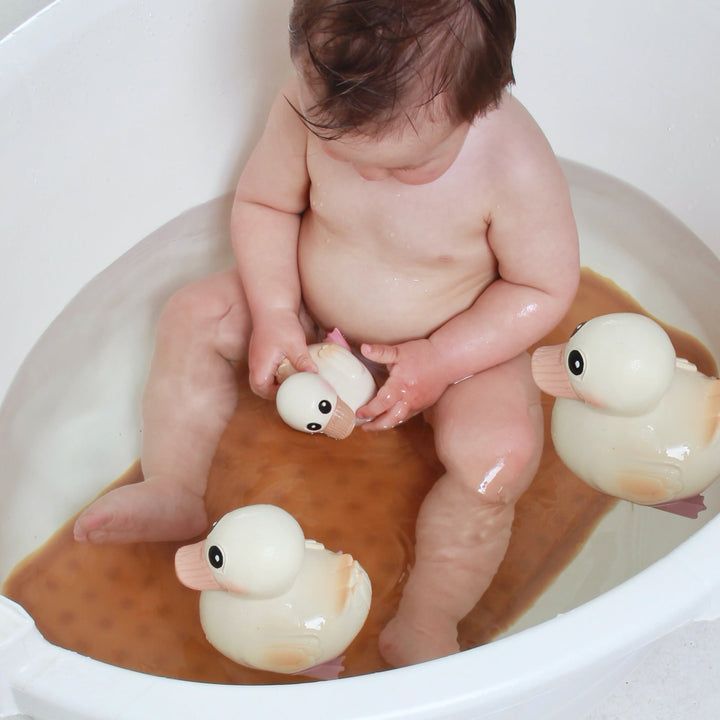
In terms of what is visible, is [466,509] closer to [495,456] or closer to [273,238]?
[495,456]

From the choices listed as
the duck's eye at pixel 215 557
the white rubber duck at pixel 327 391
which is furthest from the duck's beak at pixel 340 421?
the duck's eye at pixel 215 557

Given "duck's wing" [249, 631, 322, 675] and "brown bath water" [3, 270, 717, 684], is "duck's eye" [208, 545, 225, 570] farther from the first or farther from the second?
"brown bath water" [3, 270, 717, 684]

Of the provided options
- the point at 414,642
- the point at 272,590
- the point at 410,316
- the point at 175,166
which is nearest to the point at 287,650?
the point at 272,590

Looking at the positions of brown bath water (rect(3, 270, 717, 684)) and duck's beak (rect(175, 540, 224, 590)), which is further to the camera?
brown bath water (rect(3, 270, 717, 684))

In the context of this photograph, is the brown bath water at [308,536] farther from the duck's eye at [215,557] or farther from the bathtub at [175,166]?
the duck's eye at [215,557]

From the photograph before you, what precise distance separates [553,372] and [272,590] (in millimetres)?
295

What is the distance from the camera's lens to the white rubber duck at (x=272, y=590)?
2.16 ft

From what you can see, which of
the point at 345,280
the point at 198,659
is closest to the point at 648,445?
the point at 345,280

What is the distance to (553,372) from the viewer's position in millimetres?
776

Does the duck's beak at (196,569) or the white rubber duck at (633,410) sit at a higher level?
the duck's beak at (196,569)

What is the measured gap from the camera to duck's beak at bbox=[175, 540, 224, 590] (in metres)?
0.69

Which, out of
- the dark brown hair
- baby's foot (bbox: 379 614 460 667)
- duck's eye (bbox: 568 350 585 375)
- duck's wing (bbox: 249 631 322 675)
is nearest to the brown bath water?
baby's foot (bbox: 379 614 460 667)

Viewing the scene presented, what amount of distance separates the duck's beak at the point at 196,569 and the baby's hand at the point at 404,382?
0.27m


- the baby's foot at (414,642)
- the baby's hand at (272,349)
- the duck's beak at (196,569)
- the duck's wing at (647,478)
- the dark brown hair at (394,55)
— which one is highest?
the dark brown hair at (394,55)
